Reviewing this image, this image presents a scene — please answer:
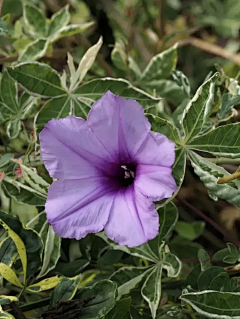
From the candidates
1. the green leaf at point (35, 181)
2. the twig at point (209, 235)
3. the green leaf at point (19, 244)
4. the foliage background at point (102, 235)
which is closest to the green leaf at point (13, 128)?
the foliage background at point (102, 235)

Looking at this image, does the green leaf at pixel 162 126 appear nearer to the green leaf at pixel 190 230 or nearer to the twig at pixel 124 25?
the green leaf at pixel 190 230

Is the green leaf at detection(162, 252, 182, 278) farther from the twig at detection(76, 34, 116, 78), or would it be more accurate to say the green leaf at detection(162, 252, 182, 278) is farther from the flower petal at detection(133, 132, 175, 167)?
the twig at detection(76, 34, 116, 78)

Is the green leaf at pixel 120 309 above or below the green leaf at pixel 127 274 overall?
above

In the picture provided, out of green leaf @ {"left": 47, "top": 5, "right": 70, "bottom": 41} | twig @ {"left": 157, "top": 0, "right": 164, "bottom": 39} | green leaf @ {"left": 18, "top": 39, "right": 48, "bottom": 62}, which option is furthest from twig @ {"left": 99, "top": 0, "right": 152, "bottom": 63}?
green leaf @ {"left": 18, "top": 39, "right": 48, "bottom": 62}

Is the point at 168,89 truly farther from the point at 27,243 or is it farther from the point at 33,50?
the point at 27,243

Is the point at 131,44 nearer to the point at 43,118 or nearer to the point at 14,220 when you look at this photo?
the point at 43,118

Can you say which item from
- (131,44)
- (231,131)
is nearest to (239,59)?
(131,44)
